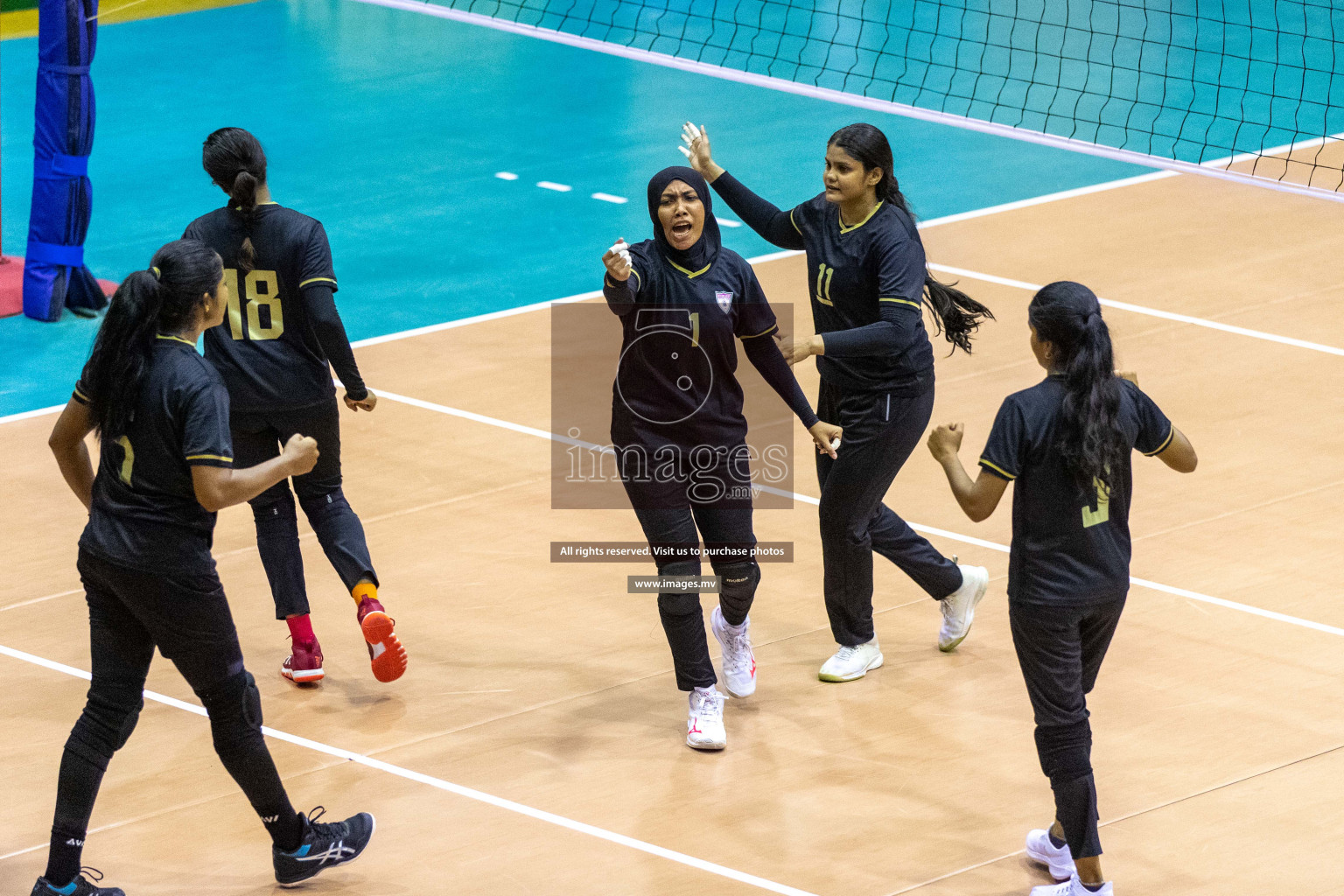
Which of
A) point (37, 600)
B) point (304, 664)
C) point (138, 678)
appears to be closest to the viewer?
point (138, 678)

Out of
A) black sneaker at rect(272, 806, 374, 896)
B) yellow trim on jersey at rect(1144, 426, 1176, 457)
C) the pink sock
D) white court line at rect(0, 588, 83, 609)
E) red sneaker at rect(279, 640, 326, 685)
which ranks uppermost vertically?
yellow trim on jersey at rect(1144, 426, 1176, 457)

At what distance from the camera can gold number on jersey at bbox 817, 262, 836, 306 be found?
22.0 ft

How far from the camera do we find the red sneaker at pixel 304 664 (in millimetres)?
7012

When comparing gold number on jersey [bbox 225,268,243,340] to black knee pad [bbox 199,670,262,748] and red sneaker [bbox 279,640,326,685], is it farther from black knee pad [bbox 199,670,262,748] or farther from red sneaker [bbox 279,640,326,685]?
black knee pad [bbox 199,670,262,748]

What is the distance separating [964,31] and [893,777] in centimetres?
1608

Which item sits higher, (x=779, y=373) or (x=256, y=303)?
(x=779, y=373)

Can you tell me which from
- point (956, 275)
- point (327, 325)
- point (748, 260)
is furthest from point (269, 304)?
point (748, 260)

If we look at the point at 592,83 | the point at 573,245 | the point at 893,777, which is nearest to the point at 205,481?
the point at 893,777

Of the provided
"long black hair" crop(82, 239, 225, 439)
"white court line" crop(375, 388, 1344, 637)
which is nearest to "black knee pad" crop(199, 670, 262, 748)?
"long black hair" crop(82, 239, 225, 439)

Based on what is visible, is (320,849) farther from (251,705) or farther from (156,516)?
(156,516)

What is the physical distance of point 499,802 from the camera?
6.18m

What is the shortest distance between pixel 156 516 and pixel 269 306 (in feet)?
5.75

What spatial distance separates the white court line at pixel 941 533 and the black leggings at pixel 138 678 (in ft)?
9.96

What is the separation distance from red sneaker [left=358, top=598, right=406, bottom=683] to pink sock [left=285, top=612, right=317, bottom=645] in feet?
1.16
